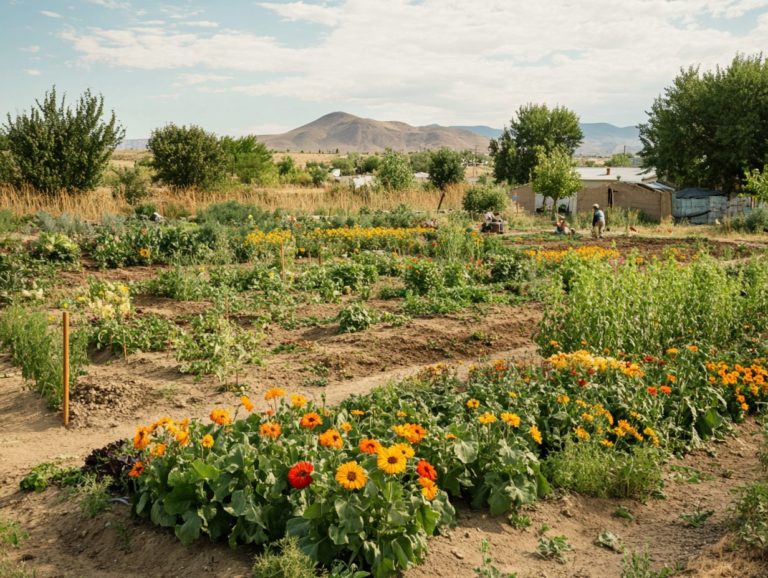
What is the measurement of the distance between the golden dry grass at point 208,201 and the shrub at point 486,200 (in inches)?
50.4

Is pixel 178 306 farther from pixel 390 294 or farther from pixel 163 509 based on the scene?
pixel 163 509

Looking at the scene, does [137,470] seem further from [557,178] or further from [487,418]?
[557,178]

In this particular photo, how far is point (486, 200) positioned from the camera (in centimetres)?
2534

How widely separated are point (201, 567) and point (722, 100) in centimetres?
3324

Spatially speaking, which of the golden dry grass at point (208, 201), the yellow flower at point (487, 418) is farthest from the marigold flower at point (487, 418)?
the golden dry grass at point (208, 201)

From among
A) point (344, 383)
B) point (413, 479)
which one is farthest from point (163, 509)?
point (344, 383)

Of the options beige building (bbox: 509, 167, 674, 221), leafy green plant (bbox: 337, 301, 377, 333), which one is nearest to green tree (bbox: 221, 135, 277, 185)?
beige building (bbox: 509, 167, 674, 221)

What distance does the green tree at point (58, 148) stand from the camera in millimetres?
20438

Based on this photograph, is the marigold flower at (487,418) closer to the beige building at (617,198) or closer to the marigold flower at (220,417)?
the marigold flower at (220,417)

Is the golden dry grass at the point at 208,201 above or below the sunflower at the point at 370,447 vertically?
above

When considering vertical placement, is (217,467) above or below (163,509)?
above

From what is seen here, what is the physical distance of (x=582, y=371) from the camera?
16.9 ft

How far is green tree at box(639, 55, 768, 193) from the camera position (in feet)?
97.3

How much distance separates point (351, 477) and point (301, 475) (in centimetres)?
27
